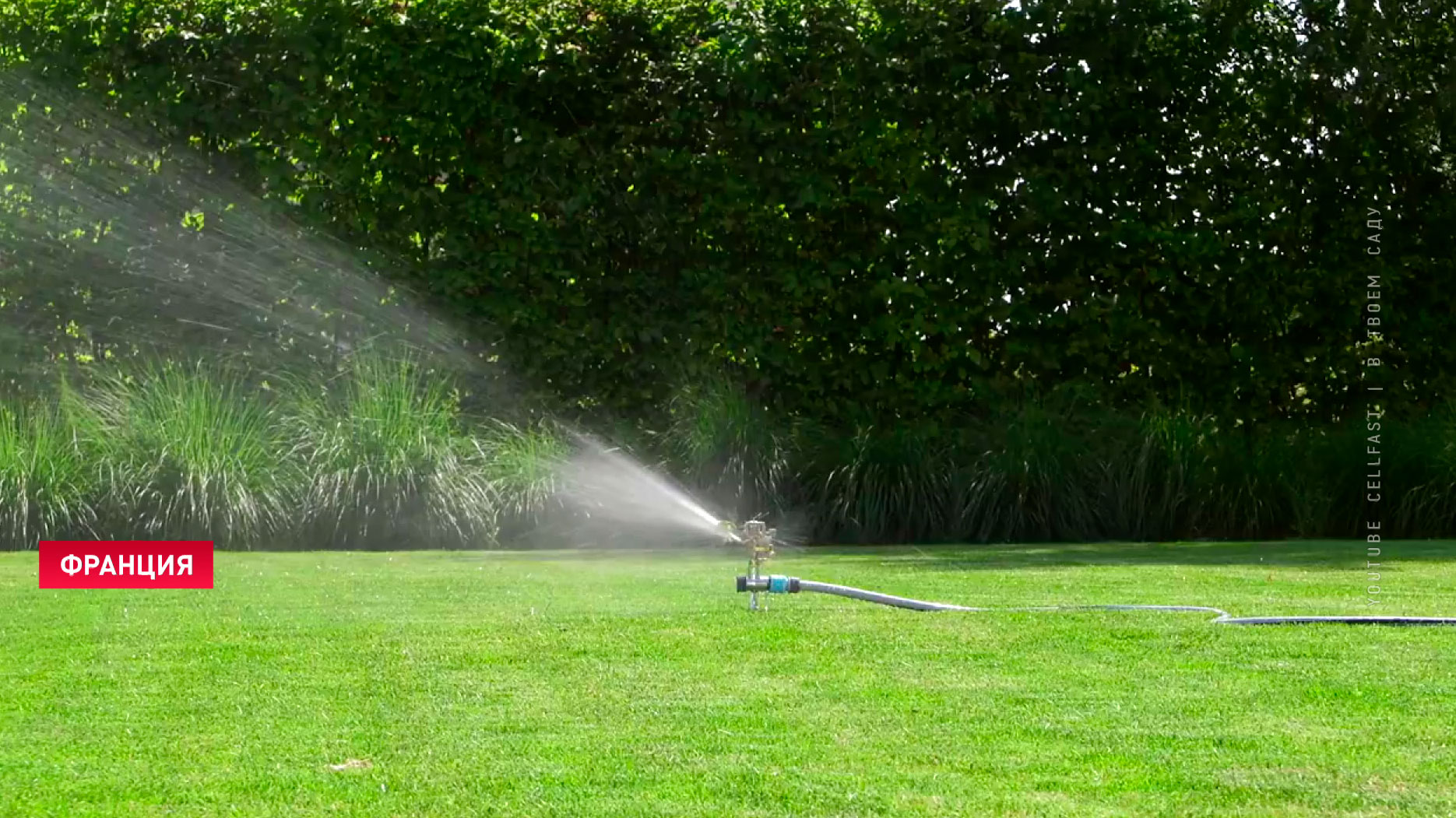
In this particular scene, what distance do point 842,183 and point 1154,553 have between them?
12.4 ft

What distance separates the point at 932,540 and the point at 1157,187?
10.5 feet

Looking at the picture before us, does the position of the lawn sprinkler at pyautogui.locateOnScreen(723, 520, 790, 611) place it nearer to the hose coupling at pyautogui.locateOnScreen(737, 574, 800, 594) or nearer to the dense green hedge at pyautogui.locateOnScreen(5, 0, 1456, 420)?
the hose coupling at pyautogui.locateOnScreen(737, 574, 800, 594)

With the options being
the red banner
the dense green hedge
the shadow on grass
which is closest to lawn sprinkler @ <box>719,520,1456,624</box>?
the shadow on grass

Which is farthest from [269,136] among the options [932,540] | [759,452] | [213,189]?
[932,540]

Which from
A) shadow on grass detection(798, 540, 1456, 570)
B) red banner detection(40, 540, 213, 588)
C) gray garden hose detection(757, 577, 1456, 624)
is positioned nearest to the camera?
gray garden hose detection(757, 577, 1456, 624)

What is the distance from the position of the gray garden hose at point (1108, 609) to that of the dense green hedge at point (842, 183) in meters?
5.42

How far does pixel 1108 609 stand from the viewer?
5992 mm

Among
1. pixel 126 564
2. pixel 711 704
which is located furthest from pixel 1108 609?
pixel 126 564

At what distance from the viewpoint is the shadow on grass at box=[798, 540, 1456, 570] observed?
828 centimetres

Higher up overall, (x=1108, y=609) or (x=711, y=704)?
(x=1108, y=609)

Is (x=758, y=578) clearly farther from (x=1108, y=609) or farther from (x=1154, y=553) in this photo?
(x=1154, y=553)

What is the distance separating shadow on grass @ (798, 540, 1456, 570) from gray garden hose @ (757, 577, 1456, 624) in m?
1.93

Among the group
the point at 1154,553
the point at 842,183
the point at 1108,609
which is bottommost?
the point at 1108,609

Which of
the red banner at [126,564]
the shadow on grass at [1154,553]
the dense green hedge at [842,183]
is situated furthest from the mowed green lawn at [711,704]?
the dense green hedge at [842,183]
